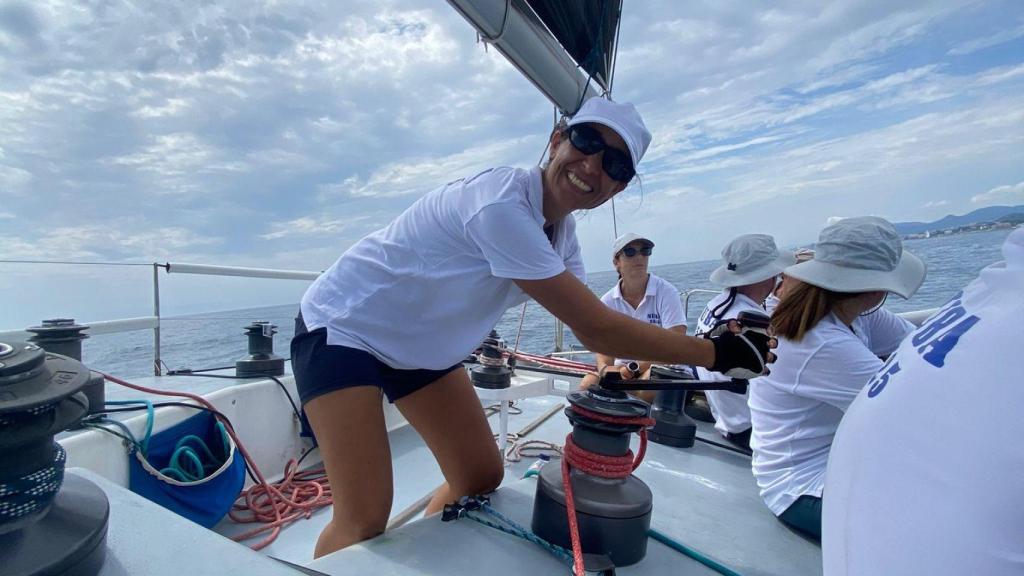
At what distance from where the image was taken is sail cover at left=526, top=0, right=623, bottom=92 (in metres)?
2.51

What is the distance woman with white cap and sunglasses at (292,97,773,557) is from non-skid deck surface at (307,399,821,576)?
0.63 feet

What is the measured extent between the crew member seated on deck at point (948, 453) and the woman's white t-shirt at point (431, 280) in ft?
2.46

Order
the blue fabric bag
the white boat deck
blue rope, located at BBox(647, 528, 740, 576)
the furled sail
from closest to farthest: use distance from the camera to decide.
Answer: the white boat deck < blue rope, located at BBox(647, 528, 740, 576) < the blue fabric bag < the furled sail

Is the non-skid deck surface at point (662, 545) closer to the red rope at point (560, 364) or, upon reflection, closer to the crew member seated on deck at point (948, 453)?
the crew member seated on deck at point (948, 453)

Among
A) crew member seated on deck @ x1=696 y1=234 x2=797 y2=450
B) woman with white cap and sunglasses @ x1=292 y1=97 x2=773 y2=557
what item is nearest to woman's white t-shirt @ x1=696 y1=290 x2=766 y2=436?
crew member seated on deck @ x1=696 y1=234 x2=797 y2=450

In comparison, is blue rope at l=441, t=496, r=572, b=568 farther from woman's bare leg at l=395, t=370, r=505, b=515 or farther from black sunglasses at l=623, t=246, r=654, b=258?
black sunglasses at l=623, t=246, r=654, b=258

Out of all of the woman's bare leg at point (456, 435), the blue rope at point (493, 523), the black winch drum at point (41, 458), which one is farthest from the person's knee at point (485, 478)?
the black winch drum at point (41, 458)

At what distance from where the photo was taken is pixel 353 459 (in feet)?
4.31

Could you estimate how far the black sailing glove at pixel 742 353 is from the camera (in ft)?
4.09

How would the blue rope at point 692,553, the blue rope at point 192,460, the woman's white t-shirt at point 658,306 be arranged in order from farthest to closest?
the woman's white t-shirt at point 658,306, the blue rope at point 192,460, the blue rope at point 692,553

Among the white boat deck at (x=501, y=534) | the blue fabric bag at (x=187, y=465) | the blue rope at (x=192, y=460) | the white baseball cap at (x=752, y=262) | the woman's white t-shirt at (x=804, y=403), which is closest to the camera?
the white boat deck at (x=501, y=534)

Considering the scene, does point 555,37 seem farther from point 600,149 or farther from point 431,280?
point 431,280

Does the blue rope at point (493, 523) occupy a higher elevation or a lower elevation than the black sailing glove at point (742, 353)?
lower

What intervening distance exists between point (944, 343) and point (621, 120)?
3.02ft
